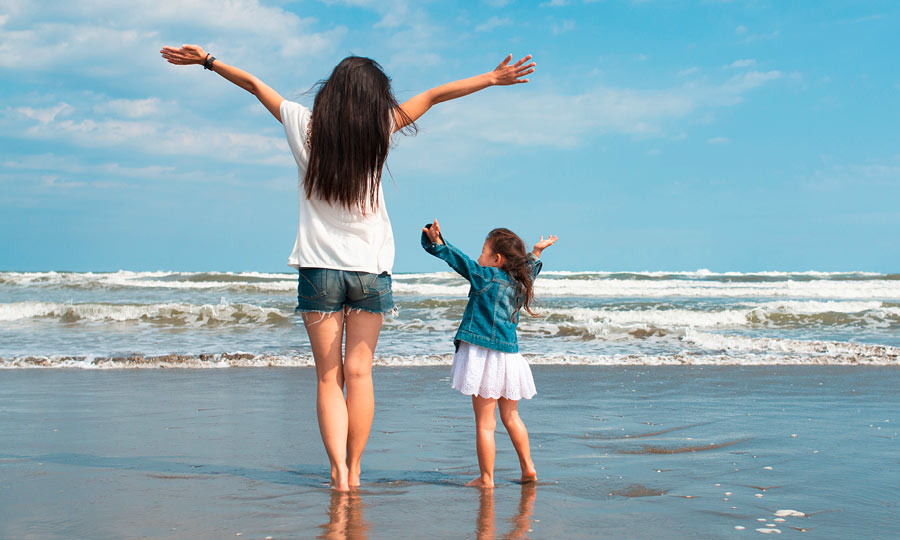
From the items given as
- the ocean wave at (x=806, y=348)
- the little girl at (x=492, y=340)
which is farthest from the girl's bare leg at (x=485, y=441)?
the ocean wave at (x=806, y=348)

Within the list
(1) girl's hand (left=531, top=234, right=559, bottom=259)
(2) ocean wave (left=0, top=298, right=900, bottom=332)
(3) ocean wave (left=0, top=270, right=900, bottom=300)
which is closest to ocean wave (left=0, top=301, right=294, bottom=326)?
(2) ocean wave (left=0, top=298, right=900, bottom=332)

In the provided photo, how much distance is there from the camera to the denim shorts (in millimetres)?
3158

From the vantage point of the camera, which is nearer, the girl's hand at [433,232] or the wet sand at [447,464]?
the wet sand at [447,464]

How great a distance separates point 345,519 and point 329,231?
1202 mm

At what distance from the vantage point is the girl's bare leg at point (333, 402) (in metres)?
3.27

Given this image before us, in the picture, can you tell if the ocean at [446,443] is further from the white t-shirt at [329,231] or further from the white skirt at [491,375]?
the white t-shirt at [329,231]

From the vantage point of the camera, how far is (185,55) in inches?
130

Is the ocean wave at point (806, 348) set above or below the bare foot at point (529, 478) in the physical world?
above

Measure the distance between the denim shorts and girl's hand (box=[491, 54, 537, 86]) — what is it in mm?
1046

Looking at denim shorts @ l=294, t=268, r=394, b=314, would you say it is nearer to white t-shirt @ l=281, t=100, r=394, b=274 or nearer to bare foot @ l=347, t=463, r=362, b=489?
white t-shirt @ l=281, t=100, r=394, b=274

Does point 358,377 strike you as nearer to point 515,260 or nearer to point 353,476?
point 353,476

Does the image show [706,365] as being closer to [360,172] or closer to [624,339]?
[624,339]

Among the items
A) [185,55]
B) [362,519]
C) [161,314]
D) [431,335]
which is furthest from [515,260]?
[161,314]

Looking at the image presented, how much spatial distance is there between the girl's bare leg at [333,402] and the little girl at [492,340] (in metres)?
0.60
